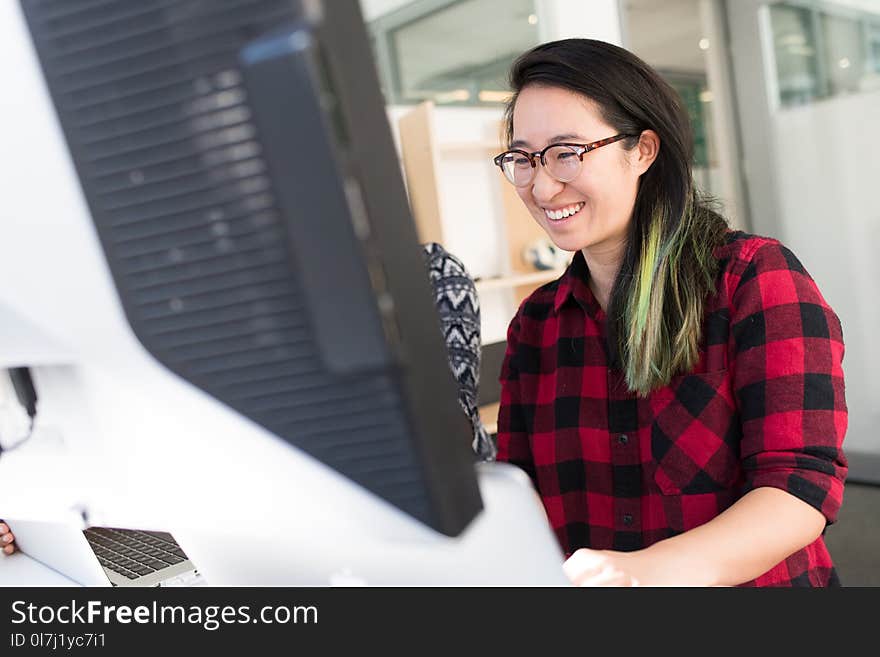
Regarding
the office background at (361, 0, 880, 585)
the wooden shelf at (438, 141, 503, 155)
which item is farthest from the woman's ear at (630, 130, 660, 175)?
the wooden shelf at (438, 141, 503, 155)

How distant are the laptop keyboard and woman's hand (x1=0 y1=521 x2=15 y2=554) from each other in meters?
0.08

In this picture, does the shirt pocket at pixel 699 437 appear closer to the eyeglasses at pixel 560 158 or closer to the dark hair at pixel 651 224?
the dark hair at pixel 651 224

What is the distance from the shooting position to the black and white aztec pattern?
127 centimetres

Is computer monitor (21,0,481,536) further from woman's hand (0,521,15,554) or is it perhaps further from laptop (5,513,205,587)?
woman's hand (0,521,15,554)

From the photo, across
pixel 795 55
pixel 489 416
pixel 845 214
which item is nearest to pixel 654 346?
pixel 489 416

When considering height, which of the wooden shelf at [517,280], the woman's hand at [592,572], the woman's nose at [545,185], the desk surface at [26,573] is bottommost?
the wooden shelf at [517,280]

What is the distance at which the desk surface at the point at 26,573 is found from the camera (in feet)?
2.55

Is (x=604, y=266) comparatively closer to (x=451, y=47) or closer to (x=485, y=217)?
(x=485, y=217)

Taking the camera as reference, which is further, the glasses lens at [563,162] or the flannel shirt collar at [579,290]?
the flannel shirt collar at [579,290]

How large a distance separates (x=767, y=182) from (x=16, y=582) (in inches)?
139

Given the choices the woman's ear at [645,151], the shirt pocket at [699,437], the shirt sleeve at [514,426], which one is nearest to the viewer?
the shirt pocket at [699,437]

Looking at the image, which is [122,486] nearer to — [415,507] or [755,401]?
[415,507]

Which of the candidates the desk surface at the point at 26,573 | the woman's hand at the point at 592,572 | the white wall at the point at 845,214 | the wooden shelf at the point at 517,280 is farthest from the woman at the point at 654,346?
the white wall at the point at 845,214

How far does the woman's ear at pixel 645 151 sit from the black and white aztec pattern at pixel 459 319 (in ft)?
1.14
